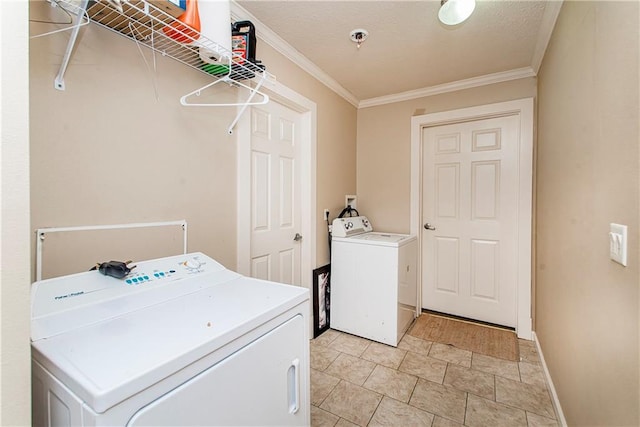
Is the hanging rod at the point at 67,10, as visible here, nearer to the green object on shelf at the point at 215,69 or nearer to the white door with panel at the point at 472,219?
the green object on shelf at the point at 215,69

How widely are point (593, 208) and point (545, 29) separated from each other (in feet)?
4.76

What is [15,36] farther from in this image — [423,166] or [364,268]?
[423,166]

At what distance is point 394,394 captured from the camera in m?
1.84

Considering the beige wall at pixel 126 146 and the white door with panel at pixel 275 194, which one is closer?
the beige wall at pixel 126 146

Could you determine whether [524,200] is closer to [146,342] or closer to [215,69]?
[215,69]

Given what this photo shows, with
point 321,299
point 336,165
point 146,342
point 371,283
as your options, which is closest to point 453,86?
point 336,165

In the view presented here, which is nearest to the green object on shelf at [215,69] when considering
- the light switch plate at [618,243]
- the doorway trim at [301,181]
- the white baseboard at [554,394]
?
the doorway trim at [301,181]

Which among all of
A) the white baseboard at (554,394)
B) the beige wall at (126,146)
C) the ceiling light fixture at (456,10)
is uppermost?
the ceiling light fixture at (456,10)

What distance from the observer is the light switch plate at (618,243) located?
0.89 metres

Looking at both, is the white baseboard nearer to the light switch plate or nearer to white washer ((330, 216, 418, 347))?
white washer ((330, 216, 418, 347))

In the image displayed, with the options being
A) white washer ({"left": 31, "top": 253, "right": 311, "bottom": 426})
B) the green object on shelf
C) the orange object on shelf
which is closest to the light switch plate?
white washer ({"left": 31, "top": 253, "right": 311, "bottom": 426})

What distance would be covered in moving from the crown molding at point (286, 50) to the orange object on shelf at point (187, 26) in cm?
63

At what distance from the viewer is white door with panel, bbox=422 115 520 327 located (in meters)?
2.71

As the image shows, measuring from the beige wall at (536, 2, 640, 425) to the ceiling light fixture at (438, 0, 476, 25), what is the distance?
0.46 m
